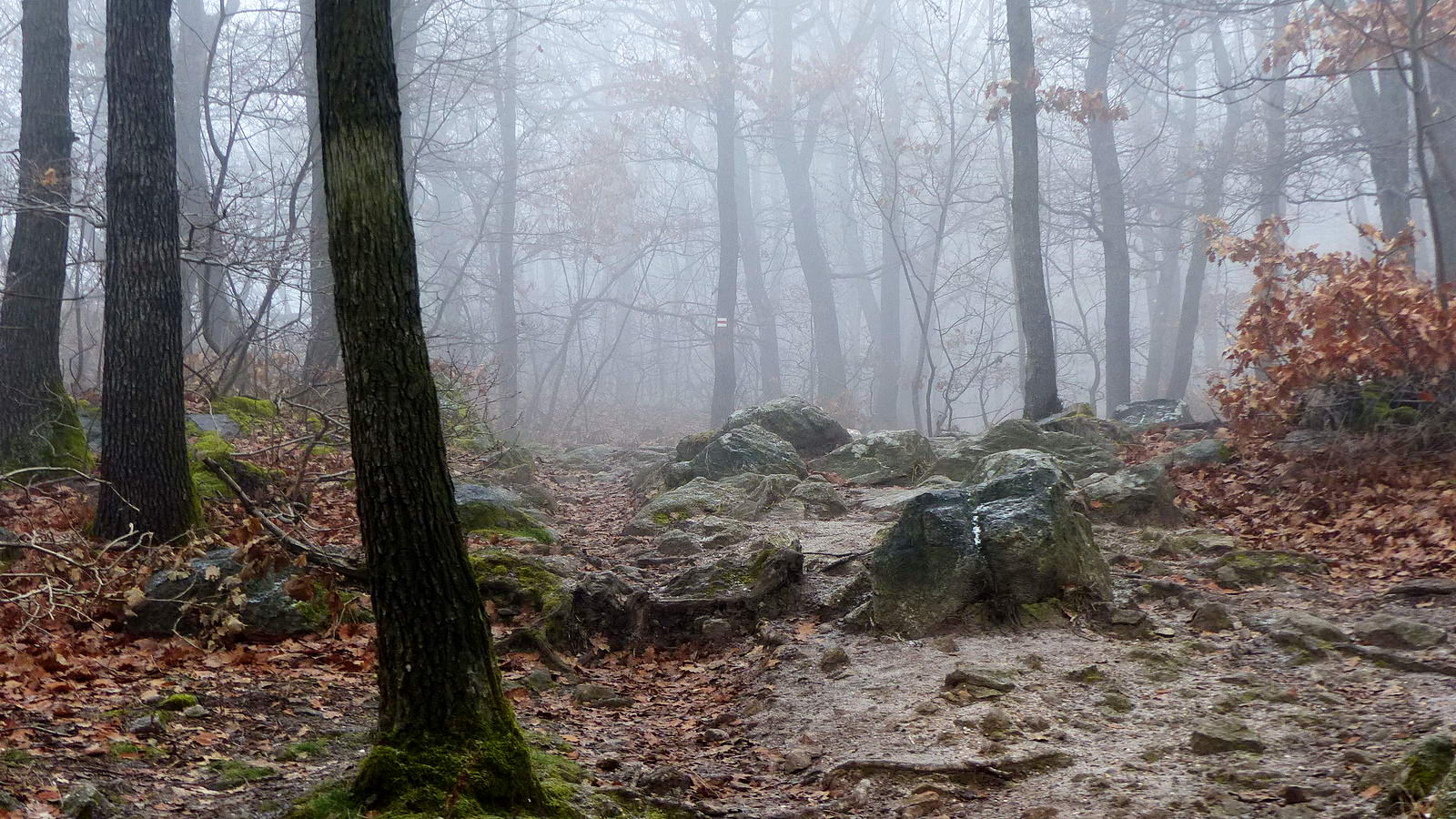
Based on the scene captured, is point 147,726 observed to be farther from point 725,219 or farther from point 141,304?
point 725,219

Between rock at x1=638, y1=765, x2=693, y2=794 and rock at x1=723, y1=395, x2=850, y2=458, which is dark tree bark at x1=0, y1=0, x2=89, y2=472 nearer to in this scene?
rock at x1=638, y1=765, x2=693, y2=794

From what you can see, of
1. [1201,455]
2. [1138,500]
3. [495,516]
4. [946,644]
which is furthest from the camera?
[1201,455]

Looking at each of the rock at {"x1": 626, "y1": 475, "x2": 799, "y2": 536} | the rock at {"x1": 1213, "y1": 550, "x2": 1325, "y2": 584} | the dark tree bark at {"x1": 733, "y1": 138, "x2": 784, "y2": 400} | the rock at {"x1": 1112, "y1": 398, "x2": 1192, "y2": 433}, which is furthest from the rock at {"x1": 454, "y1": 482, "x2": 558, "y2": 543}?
the dark tree bark at {"x1": 733, "y1": 138, "x2": 784, "y2": 400}

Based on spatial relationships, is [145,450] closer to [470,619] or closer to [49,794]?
[49,794]

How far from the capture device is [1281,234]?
14852 mm

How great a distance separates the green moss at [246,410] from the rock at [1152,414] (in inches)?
418

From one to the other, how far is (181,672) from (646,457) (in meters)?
11.5

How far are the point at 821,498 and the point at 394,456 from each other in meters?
7.10

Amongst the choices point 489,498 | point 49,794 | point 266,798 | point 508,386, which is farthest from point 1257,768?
point 508,386

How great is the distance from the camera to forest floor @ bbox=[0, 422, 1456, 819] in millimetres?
4141

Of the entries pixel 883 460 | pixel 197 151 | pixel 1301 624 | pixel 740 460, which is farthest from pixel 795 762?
pixel 197 151

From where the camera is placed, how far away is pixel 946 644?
6312 millimetres

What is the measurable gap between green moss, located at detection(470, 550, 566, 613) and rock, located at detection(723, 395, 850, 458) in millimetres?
6904

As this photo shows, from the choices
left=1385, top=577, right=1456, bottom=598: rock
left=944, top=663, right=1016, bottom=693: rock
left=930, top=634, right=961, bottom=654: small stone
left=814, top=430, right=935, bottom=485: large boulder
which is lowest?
left=944, top=663, right=1016, bottom=693: rock
